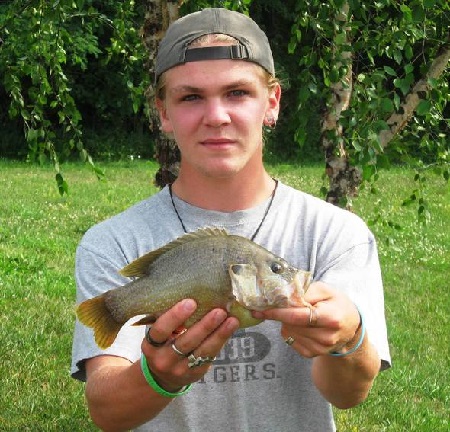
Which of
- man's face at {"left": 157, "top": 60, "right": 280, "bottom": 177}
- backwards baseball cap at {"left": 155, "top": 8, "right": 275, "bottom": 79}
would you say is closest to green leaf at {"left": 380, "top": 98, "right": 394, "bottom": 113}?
backwards baseball cap at {"left": 155, "top": 8, "right": 275, "bottom": 79}

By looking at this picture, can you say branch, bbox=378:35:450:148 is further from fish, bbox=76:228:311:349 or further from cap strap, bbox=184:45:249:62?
fish, bbox=76:228:311:349

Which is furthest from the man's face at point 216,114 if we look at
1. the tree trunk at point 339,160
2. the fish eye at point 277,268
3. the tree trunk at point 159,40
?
the tree trunk at point 339,160

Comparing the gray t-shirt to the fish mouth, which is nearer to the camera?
the fish mouth

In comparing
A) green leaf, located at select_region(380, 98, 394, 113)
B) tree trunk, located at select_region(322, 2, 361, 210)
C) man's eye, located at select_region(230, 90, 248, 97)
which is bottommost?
tree trunk, located at select_region(322, 2, 361, 210)

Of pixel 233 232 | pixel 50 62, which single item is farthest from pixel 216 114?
pixel 50 62

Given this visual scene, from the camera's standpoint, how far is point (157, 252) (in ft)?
7.50

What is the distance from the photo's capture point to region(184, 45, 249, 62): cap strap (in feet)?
8.39

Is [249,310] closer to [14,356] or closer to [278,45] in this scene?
[14,356]

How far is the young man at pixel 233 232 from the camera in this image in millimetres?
2508

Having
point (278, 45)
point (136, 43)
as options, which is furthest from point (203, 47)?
point (278, 45)

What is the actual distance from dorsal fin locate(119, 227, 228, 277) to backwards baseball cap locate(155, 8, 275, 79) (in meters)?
0.62

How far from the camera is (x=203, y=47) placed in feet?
8.42

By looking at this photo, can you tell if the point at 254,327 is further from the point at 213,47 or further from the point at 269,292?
the point at 213,47

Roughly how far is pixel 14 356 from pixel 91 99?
2148 centimetres
